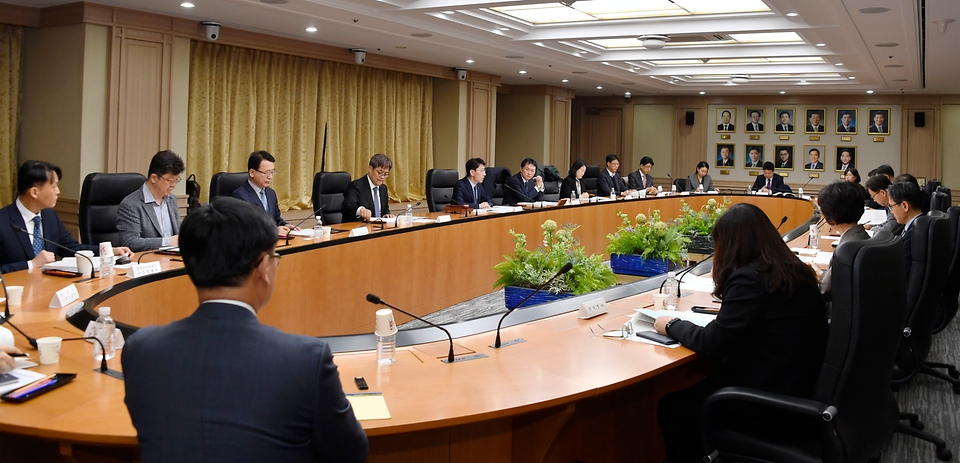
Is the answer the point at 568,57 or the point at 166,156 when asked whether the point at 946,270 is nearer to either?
the point at 166,156

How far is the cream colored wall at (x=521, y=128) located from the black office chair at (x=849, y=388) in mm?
10645

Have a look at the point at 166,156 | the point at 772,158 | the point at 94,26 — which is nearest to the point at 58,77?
the point at 94,26

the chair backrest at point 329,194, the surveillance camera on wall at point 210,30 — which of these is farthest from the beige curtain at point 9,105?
the chair backrest at point 329,194

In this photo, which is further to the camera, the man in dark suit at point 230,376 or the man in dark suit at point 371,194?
the man in dark suit at point 371,194

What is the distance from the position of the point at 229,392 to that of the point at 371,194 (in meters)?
5.05

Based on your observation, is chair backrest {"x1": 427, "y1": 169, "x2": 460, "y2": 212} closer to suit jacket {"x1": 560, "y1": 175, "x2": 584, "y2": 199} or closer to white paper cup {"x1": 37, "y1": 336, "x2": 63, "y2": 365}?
suit jacket {"x1": 560, "y1": 175, "x2": 584, "y2": 199}

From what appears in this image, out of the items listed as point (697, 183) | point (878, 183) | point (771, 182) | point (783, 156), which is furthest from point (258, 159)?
point (783, 156)

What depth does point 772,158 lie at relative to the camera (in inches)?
546

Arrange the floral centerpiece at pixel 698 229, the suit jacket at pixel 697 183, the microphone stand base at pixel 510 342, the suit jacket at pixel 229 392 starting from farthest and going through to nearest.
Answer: the suit jacket at pixel 697 183 → the floral centerpiece at pixel 698 229 → the microphone stand base at pixel 510 342 → the suit jacket at pixel 229 392

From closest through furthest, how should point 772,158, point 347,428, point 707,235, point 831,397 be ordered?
point 347,428 → point 831,397 → point 707,235 → point 772,158

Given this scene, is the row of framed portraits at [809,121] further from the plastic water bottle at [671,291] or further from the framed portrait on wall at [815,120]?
the plastic water bottle at [671,291]

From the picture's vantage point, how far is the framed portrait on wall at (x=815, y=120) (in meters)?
13.4

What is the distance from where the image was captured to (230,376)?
1208 mm

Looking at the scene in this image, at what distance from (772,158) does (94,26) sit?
37.9 ft
